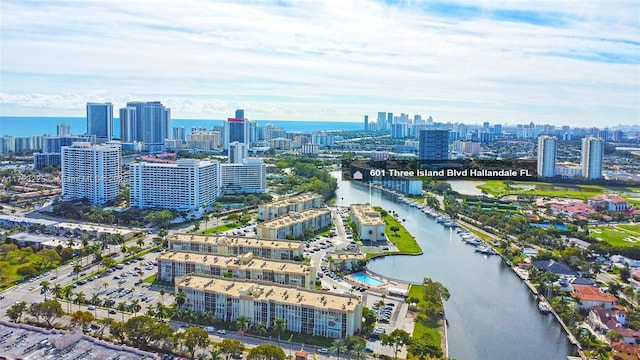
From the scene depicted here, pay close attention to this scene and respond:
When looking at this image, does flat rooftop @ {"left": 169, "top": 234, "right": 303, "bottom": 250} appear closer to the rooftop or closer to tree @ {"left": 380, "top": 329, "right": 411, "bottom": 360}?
tree @ {"left": 380, "top": 329, "right": 411, "bottom": 360}

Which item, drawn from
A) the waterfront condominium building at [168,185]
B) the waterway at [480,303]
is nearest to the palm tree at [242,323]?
the waterway at [480,303]

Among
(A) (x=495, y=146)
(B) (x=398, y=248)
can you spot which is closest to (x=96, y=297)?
(B) (x=398, y=248)

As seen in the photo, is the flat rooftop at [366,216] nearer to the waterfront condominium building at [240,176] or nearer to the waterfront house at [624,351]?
the waterfront condominium building at [240,176]

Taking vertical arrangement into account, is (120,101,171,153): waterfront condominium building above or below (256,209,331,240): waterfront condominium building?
above

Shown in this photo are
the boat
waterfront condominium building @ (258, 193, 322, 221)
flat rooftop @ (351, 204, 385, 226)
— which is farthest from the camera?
waterfront condominium building @ (258, 193, 322, 221)

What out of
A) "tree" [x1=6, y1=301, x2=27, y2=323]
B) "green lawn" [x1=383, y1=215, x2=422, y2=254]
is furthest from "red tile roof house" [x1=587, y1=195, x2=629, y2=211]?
"tree" [x1=6, y1=301, x2=27, y2=323]

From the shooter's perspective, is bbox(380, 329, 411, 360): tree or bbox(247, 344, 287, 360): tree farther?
bbox(380, 329, 411, 360): tree

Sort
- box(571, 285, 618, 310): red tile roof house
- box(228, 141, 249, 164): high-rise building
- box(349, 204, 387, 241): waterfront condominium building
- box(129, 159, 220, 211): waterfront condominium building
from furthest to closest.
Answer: box(228, 141, 249, 164): high-rise building < box(129, 159, 220, 211): waterfront condominium building < box(349, 204, 387, 241): waterfront condominium building < box(571, 285, 618, 310): red tile roof house
